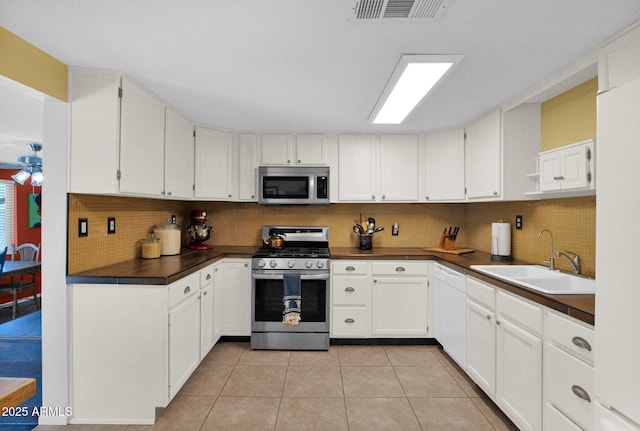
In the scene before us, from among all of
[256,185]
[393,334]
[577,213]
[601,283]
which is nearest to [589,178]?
[577,213]

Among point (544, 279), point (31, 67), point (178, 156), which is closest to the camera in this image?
point (31, 67)

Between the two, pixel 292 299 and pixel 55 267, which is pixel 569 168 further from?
pixel 55 267

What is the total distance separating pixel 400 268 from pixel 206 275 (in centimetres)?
186

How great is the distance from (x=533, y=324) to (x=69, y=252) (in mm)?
2818

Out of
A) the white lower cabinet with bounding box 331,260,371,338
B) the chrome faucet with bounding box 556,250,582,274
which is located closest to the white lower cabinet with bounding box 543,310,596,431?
the chrome faucet with bounding box 556,250,582,274

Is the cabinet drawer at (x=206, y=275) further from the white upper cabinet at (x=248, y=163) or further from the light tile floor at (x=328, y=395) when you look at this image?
the white upper cabinet at (x=248, y=163)

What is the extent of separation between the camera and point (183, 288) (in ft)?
7.66

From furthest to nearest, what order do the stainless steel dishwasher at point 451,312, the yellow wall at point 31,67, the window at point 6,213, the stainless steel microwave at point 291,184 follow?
the window at point 6,213
the stainless steel microwave at point 291,184
the stainless steel dishwasher at point 451,312
the yellow wall at point 31,67

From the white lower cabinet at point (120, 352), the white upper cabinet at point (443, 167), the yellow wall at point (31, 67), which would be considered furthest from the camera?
the white upper cabinet at point (443, 167)

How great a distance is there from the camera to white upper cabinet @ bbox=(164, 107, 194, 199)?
2746mm

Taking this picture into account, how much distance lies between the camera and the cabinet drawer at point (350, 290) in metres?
3.26

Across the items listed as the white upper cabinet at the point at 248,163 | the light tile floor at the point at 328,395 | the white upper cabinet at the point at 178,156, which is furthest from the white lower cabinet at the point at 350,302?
the white upper cabinet at the point at 178,156

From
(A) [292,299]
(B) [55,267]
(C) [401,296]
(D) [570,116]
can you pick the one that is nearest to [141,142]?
(B) [55,267]

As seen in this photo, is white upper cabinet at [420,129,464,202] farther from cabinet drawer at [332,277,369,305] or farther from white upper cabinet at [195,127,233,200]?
white upper cabinet at [195,127,233,200]
